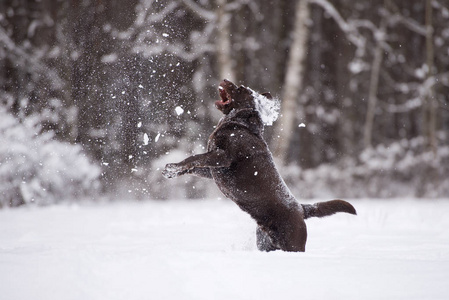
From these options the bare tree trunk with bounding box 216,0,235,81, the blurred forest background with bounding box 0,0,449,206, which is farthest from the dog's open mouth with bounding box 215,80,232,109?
the bare tree trunk with bounding box 216,0,235,81

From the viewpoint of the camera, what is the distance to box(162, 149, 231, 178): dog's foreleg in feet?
11.3

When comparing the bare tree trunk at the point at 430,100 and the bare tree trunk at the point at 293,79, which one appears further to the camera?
the bare tree trunk at the point at 430,100

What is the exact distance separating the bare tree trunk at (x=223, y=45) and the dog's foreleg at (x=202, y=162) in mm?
7274

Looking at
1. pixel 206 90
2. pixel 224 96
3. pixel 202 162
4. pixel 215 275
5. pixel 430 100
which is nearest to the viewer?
pixel 215 275

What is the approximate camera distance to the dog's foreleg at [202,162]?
3449 mm

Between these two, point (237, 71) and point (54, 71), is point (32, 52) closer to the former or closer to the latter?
point (54, 71)

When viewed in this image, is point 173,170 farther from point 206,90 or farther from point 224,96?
point 206,90

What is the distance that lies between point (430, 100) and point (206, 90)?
5345 millimetres

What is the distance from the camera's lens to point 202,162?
344 centimetres

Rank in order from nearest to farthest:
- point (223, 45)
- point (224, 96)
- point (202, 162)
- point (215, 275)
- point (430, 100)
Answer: point (215, 275), point (202, 162), point (224, 96), point (223, 45), point (430, 100)

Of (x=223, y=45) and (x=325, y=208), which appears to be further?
(x=223, y=45)

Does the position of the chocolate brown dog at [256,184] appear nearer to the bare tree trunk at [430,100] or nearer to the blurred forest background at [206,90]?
the blurred forest background at [206,90]

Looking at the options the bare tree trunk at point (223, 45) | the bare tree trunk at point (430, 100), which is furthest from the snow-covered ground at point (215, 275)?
the bare tree trunk at point (430, 100)

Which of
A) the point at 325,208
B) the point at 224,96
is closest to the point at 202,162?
the point at 224,96
